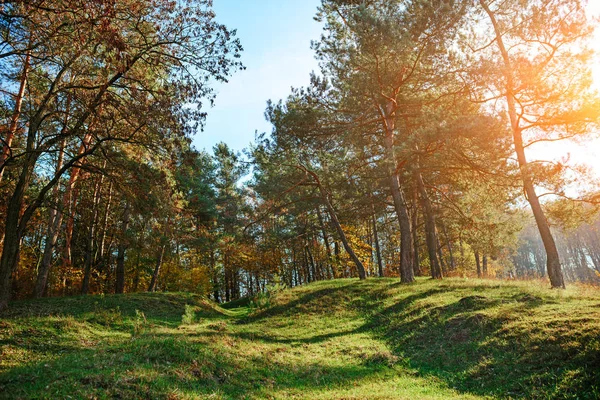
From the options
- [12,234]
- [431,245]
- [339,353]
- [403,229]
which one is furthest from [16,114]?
[431,245]

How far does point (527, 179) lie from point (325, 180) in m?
10.7

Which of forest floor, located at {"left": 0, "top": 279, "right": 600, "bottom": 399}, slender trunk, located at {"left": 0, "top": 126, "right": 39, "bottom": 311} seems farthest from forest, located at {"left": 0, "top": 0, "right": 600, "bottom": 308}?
forest floor, located at {"left": 0, "top": 279, "right": 600, "bottom": 399}

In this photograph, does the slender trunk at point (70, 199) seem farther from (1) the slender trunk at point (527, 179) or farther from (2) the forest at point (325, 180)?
(1) the slender trunk at point (527, 179)

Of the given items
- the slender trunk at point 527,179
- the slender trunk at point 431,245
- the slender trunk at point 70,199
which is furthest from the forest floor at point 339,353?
the slender trunk at point 70,199

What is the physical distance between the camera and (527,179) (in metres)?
13.4

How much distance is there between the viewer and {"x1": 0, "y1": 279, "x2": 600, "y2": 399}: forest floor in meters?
6.00

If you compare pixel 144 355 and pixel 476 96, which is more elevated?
pixel 476 96

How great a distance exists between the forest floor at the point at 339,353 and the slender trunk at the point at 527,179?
190cm

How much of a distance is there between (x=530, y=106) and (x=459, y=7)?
16.2 ft

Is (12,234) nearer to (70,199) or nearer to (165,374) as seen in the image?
(165,374)

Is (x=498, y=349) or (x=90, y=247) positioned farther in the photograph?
(x=90, y=247)

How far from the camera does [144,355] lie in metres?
7.34

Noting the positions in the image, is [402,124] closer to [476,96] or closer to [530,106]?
[476,96]

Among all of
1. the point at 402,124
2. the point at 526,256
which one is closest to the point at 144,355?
the point at 402,124
